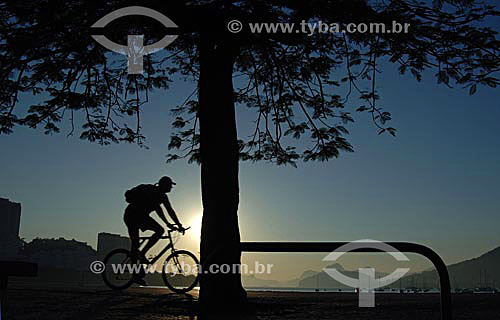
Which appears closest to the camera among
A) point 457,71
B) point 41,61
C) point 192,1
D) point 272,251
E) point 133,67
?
point 272,251

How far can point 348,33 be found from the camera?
10.9m

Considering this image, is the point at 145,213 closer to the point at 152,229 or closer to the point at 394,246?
the point at 152,229

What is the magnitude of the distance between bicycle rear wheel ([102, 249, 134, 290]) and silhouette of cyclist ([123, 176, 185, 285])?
0.94ft

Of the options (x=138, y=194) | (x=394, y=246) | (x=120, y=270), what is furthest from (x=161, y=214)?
(x=394, y=246)

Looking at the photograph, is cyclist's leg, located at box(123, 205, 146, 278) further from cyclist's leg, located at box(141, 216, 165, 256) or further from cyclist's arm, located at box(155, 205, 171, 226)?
cyclist's arm, located at box(155, 205, 171, 226)

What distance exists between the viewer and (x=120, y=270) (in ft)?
43.7

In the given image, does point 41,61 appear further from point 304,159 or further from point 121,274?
point 304,159

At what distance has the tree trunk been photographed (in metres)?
11.0

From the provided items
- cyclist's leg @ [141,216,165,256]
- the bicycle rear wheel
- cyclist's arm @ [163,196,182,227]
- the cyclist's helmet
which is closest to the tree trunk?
the cyclist's helmet

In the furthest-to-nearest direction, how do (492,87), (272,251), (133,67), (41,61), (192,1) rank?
(133,67) < (41,61) < (192,1) < (492,87) < (272,251)

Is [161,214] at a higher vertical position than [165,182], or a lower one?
lower

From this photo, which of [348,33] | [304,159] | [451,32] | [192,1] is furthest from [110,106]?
[451,32]

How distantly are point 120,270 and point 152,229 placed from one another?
55.5 inches

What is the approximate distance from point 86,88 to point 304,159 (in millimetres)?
5170
